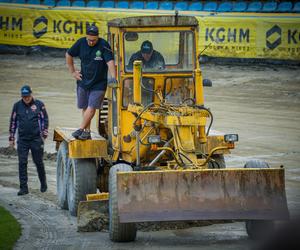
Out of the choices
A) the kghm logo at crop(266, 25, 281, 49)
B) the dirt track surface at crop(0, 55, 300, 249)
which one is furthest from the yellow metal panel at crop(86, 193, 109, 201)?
the kghm logo at crop(266, 25, 281, 49)

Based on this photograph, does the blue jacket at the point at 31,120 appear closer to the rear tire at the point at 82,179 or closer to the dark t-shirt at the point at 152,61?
the rear tire at the point at 82,179

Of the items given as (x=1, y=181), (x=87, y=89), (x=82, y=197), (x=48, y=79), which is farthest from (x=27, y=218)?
(x=48, y=79)

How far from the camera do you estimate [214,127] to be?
23672mm

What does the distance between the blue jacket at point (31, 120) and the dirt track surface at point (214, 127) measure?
38.8 inches

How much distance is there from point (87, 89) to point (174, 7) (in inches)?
946

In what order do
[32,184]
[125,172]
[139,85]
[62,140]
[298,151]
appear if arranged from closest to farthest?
[125,172] → [139,85] → [62,140] → [32,184] → [298,151]

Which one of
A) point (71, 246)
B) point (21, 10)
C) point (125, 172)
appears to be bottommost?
point (71, 246)

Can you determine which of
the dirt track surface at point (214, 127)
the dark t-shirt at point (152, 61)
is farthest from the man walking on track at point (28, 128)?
the dark t-shirt at point (152, 61)

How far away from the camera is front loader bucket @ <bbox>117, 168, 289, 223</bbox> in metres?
11.7

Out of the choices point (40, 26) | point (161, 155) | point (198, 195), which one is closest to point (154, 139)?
point (161, 155)

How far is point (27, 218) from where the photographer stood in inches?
553

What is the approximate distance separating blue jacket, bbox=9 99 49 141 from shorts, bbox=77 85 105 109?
1.84m

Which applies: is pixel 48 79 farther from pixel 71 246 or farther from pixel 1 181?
pixel 71 246

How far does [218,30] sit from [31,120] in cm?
1837
